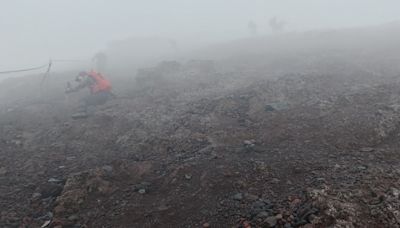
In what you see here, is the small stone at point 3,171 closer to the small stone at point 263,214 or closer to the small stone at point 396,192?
the small stone at point 263,214

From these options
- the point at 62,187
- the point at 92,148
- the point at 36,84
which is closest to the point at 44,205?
the point at 62,187

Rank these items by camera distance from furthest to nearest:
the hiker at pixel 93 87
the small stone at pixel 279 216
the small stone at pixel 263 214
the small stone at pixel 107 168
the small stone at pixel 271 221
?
1. the hiker at pixel 93 87
2. the small stone at pixel 107 168
3. the small stone at pixel 263 214
4. the small stone at pixel 279 216
5. the small stone at pixel 271 221

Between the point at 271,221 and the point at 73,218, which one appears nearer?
the point at 271,221

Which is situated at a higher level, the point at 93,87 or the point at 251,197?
the point at 93,87

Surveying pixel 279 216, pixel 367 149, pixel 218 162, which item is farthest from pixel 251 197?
pixel 367 149

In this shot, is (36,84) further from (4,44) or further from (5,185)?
(4,44)

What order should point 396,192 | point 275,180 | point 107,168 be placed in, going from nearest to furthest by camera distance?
point 396,192 → point 275,180 → point 107,168

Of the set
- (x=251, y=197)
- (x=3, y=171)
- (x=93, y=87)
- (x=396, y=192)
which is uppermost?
(x=93, y=87)

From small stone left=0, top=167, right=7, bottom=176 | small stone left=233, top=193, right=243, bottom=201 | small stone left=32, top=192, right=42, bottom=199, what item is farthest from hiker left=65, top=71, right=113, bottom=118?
small stone left=233, top=193, right=243, bottom=201

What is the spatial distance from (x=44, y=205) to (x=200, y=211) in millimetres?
3512

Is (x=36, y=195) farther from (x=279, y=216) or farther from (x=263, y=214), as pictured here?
(x=279, y=216)

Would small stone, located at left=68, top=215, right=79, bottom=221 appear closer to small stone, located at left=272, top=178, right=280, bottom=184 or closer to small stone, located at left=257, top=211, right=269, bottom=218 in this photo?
small stone, located at left=257, top=211, right=269, bottom=218

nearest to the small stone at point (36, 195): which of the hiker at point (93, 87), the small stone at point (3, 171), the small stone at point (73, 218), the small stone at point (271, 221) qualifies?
the small stone at point (73, 218)

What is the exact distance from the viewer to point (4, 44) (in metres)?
87.9
